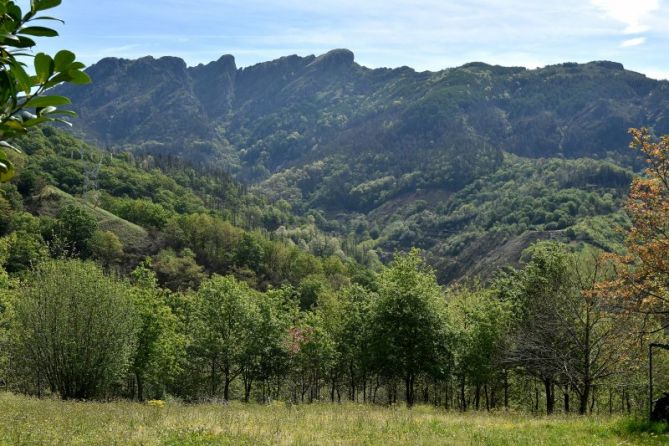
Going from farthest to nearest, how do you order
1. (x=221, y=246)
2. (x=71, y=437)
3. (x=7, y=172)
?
1. (x=221, y=246)
2. (x=71, y=437)
3. (x=7, y=172)

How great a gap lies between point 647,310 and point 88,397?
94.7 feet

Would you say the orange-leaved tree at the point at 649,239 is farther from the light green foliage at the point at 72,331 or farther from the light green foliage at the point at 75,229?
the light green foliage at the point at 75,229

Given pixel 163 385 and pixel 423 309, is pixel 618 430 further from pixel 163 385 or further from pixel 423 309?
pixel 163 385

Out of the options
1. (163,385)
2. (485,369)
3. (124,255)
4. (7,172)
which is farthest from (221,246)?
(7,172)

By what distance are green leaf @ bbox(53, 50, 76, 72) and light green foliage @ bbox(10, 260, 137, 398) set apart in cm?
3016

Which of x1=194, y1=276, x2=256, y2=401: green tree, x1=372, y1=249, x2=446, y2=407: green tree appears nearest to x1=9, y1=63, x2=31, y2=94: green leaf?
x1=372, y1=249, x2=446, y2=407: green tree

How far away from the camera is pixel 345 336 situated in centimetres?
4978

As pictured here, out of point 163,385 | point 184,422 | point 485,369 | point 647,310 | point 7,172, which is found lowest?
point 163,385

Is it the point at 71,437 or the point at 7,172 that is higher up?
the point at 7,172

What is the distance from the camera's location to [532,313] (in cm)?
3394

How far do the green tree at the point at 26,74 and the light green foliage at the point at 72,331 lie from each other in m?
29.9

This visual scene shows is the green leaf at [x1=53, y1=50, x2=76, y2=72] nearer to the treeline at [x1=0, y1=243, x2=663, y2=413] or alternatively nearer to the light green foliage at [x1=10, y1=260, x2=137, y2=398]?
the treeline at [x1=0, y1=243, x2=663, y2=413]

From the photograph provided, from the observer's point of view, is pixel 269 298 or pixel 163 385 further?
pixel 163 385

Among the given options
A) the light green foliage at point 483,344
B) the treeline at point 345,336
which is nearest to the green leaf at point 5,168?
the treeline at point 345,336
